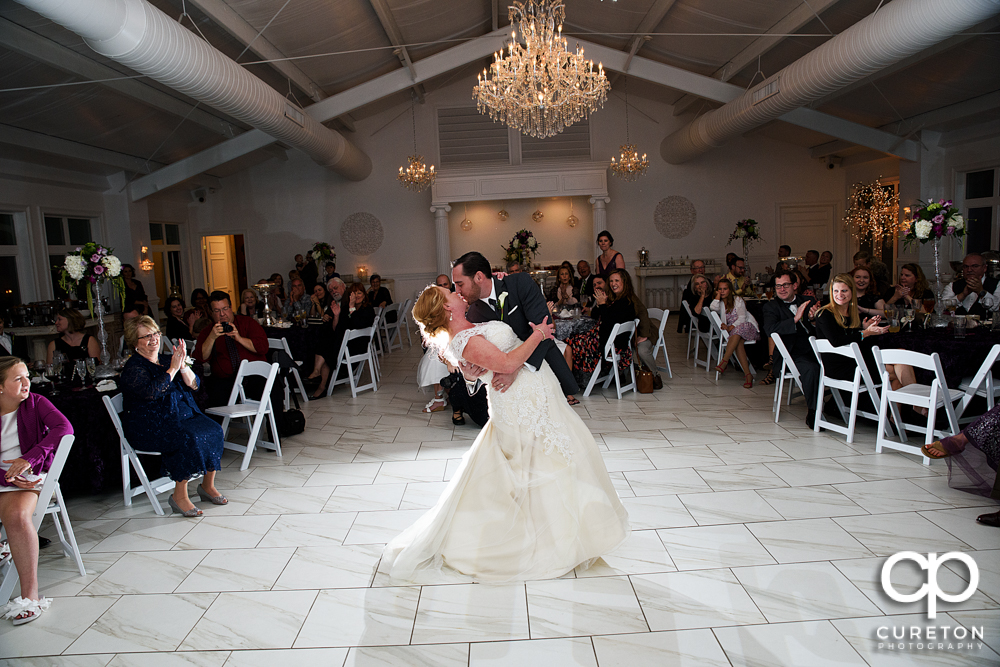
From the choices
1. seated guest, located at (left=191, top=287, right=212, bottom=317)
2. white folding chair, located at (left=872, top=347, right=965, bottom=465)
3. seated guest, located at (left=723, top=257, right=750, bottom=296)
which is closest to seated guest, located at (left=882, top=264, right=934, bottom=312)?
white folding chair, located at (left=872, top=347, right=965, bottom=465)

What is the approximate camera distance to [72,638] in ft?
8.61

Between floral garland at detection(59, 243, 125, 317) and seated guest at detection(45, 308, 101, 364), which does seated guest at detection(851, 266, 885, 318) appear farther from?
seated guest at detection(45, 308, 101, 364)

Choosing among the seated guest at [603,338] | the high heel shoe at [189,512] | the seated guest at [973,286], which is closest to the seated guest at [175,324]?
the high heel shoe at [189,512]

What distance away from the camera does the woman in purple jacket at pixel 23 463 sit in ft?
9.28

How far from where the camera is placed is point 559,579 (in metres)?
2.89

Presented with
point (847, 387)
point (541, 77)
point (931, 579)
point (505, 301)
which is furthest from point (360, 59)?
point (931, 579)

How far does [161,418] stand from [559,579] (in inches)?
102

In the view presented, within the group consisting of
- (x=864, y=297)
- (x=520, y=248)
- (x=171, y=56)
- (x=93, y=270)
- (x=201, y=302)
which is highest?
(x=171, y=56)

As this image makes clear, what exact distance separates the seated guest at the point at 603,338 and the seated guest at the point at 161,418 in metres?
3.70

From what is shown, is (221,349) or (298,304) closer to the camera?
(221,349)

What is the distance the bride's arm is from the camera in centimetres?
278

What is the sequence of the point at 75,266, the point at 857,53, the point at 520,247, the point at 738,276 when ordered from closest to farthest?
the point at 75,266 < the point at 857,53 < the point at 738,276 < the point at 520,247

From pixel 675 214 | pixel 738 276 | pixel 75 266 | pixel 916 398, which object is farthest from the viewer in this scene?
pixel 675 214

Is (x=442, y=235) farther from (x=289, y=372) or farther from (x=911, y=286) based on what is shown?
(x=911, y=286)
